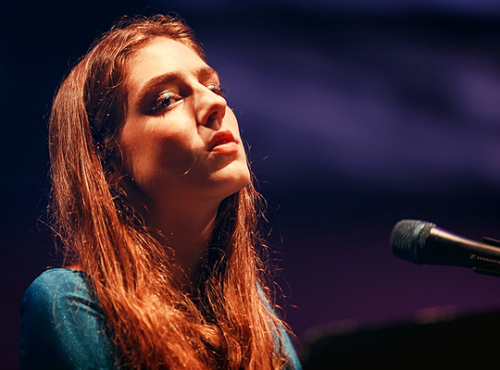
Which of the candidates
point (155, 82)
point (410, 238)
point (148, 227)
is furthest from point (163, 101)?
point (410, 238)

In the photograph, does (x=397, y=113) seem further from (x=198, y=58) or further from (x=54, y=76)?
(x=54, y=76)

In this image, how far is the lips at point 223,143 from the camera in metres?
1.17

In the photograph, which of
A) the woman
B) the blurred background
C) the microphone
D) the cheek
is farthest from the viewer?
the blurred background

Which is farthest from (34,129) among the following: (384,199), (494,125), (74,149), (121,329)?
(494,125)

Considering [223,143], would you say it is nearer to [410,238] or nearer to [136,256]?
[136,256]

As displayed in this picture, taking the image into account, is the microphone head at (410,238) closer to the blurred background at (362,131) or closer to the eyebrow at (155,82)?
the eyebrow at (155,82)

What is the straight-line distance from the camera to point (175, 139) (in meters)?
1.15

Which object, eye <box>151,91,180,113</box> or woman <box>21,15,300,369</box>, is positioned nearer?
woman <box>21,15,300,369</box>

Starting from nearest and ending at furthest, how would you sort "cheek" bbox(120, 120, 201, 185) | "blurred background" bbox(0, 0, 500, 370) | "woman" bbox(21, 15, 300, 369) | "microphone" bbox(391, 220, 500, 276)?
"microphone" bbox(391, 220, 500, 276) < "woman" bbox(21, 15, 300, 369) < "cheek" bbox(120, 120, 201, 185) < "blurred background" bbox(0, 0, 500, 370)

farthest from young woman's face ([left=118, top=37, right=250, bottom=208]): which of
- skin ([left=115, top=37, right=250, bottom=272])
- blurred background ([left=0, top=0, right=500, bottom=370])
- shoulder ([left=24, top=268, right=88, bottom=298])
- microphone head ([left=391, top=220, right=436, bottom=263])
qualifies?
blurred background ([left=0, top=0, right=500, bottom=370])

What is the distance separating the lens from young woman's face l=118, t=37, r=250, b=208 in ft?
3.80

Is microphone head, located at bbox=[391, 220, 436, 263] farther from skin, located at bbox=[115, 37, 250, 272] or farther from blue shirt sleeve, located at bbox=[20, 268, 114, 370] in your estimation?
blue shirt sleeve, located at bbox=[20, 268, 114, 370]

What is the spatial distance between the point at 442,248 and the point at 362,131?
1.18m

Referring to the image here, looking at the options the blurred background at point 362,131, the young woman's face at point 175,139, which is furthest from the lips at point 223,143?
the blurred background at point 362,131
